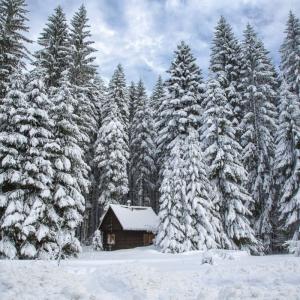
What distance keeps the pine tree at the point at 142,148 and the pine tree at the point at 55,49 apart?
15373mm

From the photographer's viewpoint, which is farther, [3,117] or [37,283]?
[3,117]

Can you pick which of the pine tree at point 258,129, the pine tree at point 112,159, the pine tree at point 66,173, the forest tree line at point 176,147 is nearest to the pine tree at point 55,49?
the forest tree line at point 176,147

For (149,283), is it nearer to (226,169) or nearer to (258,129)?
(226,169)

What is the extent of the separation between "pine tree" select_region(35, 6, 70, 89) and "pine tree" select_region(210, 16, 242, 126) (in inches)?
564

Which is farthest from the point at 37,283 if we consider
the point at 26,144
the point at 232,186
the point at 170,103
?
the point at 170,103

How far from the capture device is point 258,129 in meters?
32.3

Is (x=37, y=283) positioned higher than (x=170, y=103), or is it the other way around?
(x=170, y=103)

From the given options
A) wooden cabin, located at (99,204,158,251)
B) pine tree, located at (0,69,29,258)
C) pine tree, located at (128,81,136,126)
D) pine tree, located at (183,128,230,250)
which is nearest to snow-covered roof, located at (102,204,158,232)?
wooden cabin, located at (99,204,158,251)

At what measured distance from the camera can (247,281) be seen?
10.9 metres

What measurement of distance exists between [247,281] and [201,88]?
27.3 meters

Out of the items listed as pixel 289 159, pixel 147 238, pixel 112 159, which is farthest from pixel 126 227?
pixel 289 159

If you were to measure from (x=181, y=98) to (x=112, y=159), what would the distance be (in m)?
10.8

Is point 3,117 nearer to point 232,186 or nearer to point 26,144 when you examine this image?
point 26,144

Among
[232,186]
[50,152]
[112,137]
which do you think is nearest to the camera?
[50,152]
